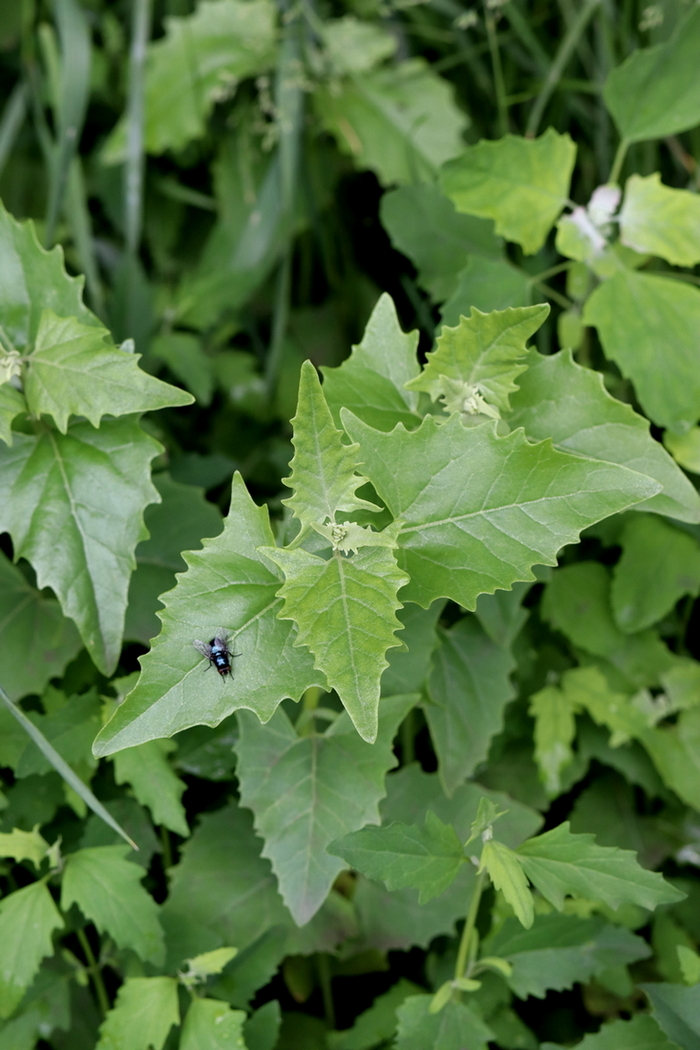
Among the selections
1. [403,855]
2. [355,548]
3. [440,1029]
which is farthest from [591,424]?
[440,1029]

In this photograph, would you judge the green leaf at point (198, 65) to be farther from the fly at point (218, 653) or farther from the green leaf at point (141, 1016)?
the green leaf at point (141, 1016)

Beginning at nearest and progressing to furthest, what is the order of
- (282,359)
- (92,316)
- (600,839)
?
(92,316), (600,839), (282,359)

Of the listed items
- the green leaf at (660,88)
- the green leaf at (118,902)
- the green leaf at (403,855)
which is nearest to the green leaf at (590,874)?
the green leaf at (403,855)

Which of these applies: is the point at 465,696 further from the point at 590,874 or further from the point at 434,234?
the point at 434,234

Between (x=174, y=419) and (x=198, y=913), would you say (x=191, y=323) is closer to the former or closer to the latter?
(x=174, y=419)

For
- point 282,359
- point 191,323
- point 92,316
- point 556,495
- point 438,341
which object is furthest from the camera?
point 282,359

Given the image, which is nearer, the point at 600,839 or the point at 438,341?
the point at 438,341

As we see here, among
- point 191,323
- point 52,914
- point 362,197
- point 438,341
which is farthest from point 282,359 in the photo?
point 52,914

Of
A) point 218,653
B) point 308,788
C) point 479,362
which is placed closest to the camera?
point 218,653
